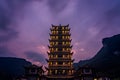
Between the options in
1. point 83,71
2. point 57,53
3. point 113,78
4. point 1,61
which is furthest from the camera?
point 1,61

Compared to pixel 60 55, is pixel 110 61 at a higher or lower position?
lower

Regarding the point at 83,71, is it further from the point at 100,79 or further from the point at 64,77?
the point at 64,77

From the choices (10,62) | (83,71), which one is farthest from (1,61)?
(83,71)

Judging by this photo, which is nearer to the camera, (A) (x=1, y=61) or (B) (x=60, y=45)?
(B) (x=60, y=45)

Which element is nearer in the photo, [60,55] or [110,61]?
[60,55]

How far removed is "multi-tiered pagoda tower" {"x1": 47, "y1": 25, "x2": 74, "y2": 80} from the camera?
4812 cm

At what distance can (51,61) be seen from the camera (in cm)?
4950

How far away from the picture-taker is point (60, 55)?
50500mm

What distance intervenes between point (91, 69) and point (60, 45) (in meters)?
13.4

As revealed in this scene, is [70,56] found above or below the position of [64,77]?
above

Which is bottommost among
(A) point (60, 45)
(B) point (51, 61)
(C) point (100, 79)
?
(C) point (100, 79)

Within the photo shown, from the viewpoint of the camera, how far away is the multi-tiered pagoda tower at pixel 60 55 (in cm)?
4812

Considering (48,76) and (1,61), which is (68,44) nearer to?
(48,76)

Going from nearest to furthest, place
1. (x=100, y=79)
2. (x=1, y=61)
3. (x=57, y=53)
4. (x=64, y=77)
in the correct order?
(x=100, y=79) < (x=64, y=77) < (x=57, y=53) < (x=1, y=61)
